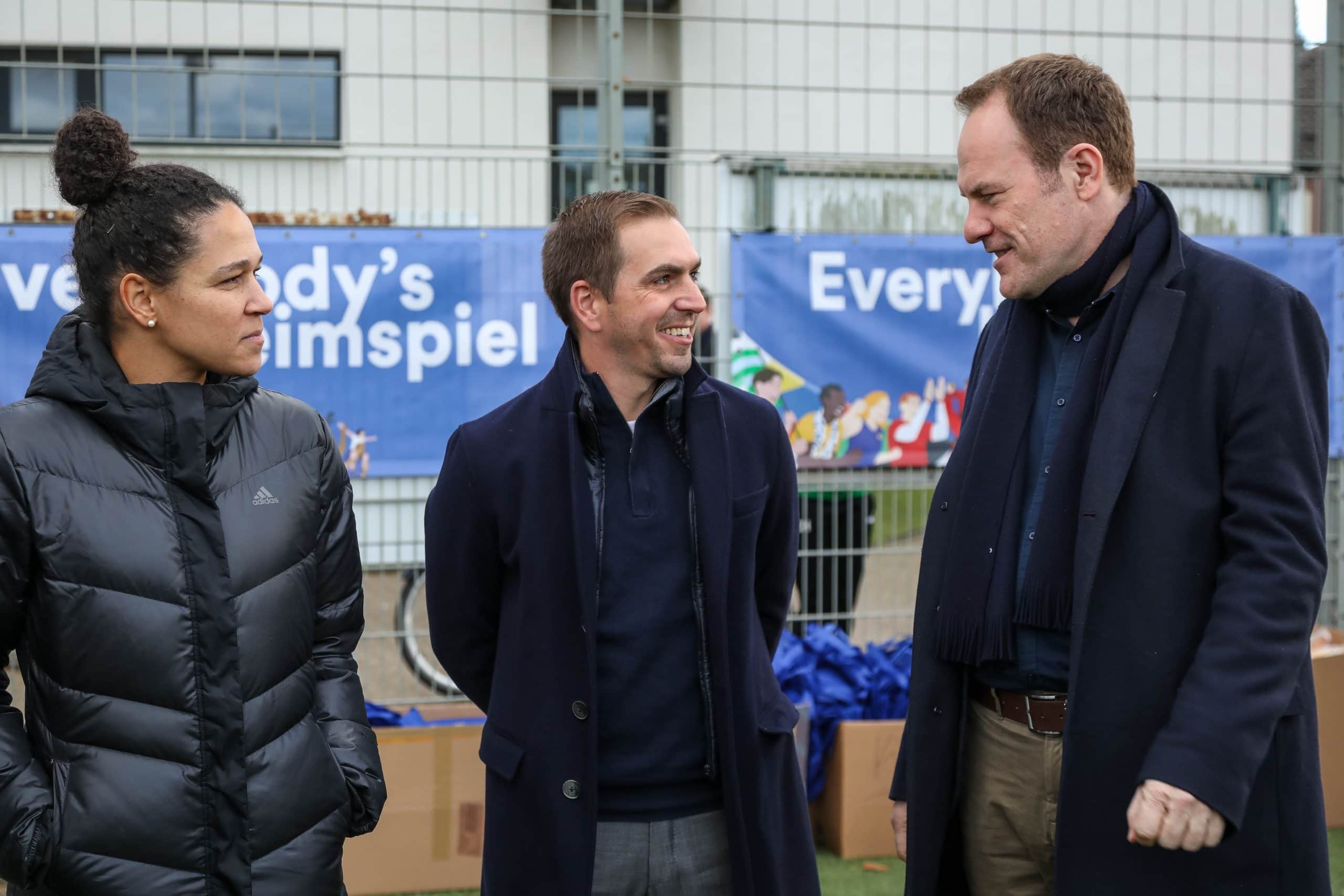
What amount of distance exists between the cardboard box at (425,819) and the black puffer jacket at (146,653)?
6.29 feet

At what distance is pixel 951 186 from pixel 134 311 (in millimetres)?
3414

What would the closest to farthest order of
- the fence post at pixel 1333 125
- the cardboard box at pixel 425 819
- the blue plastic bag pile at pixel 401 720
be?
the cardboard box at pixel 425 819 < the blue plastic bag pile at pixel 401 720 < the fence post at pixel 1333 125

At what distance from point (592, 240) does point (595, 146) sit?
7.00ft

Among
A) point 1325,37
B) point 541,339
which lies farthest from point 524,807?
point 1325,37

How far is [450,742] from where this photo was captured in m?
3.98

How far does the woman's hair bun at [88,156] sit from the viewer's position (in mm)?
2033

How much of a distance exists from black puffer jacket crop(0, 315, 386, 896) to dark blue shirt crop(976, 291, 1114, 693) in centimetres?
113

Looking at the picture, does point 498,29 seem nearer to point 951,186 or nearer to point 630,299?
point 951,186

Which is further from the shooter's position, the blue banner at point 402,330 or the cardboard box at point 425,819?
the blue banner at point 402,330

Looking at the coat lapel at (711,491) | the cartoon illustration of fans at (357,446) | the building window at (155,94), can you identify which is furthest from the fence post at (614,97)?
the coat lapel at (711,491)

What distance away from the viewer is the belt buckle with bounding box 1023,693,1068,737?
82.9 inches

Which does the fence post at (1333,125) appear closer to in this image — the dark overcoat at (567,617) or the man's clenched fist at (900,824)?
the dark overcoat at (567,617)

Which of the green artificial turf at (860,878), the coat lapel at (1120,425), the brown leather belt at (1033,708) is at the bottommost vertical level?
the green artificial turf at (860,878)

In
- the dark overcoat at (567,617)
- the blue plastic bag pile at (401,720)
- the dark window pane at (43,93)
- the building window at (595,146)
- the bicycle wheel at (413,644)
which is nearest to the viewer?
the dark overcoat at (567,617)
